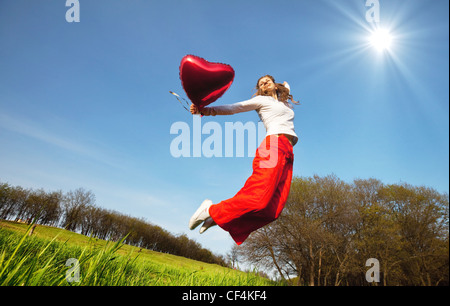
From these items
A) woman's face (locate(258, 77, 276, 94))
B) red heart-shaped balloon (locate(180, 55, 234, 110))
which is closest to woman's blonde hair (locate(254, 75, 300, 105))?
woman's face (locate(258, 77, 276, 94))

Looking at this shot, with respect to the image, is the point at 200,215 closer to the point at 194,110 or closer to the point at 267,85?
the point at 194,110

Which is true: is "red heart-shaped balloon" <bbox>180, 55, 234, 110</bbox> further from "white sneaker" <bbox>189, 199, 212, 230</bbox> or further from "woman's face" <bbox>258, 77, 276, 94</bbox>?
"white sneaker" <bbox>189, 199, 212, 230</bbox>

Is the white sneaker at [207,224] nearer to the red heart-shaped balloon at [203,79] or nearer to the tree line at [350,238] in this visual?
the red heart-shaped balloon at [203,79]

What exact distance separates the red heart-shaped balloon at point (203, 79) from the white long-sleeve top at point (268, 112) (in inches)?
5.2

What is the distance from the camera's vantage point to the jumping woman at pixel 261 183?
2.28m

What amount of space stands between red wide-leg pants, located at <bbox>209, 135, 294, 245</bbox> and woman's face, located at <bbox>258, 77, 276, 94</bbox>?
3.17 feet

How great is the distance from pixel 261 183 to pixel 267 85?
160 centimetres

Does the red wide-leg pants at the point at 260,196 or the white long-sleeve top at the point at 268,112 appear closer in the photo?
the red wide-leg pants at the point at 260,196

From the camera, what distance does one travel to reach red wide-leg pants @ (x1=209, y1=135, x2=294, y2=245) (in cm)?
226

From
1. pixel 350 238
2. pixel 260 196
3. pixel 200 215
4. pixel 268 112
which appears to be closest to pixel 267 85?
pixel 268 112

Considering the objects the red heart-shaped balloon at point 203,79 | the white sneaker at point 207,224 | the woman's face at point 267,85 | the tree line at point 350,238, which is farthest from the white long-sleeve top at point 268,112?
the tree line at point 350,238

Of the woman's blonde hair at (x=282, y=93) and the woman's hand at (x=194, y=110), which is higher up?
the woman's blonde hair at (x=282, y=93)
